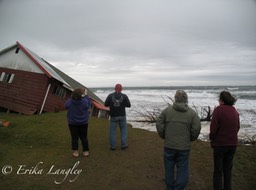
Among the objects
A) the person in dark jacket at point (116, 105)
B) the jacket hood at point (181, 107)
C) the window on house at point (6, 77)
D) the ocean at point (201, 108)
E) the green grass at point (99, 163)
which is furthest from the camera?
the window on house at point (6, 77)

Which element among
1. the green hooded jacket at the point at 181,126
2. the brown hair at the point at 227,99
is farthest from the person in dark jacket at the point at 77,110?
the brown hair at the point at 227,99

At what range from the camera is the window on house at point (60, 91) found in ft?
55.7

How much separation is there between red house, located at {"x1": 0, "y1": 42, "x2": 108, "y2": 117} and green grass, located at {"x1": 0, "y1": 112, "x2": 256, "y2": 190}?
20.5ft

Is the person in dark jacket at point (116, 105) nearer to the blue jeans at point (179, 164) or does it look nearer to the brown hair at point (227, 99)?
the blue jeans at point (179, 164)

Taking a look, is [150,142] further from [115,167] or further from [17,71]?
[17,71]

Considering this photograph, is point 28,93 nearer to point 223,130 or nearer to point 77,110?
point 77,110

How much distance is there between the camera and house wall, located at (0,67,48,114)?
16.0 m

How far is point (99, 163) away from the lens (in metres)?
6.70

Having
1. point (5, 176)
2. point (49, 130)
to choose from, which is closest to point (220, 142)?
point (5, 176)

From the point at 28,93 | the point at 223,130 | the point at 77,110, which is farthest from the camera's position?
the point at 28,93

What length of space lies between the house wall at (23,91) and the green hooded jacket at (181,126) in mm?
13157

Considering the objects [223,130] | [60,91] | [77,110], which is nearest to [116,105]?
[77,110]

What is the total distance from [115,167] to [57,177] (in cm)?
160

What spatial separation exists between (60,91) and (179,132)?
1429 cm
